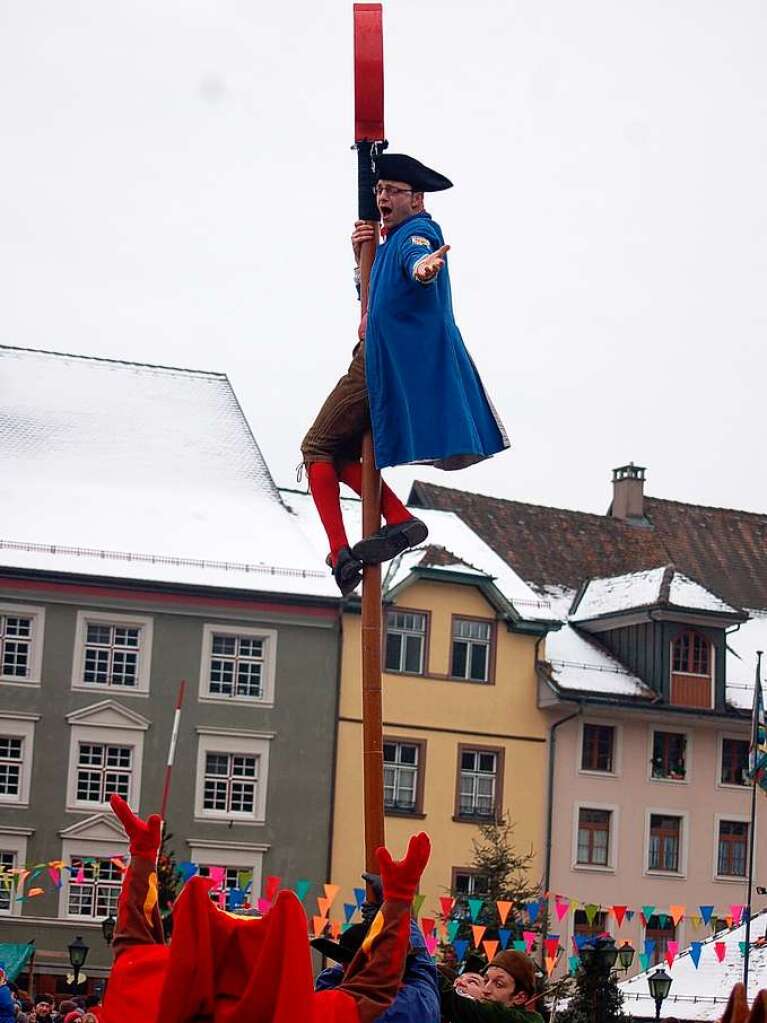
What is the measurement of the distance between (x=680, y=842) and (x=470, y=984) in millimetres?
36707

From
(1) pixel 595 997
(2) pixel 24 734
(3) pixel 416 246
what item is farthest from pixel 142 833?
(2) pixel 24 734

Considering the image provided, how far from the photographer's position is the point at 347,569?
28.6ft

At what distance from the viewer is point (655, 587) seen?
44469 millimetres

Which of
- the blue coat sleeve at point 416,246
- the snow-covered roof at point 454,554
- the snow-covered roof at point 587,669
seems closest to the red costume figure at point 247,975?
the blue coat sleeve at point 416,246

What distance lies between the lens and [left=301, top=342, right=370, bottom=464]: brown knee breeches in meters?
8.82

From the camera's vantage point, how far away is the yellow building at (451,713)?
4094cm

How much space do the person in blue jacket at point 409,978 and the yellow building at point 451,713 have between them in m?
33.9

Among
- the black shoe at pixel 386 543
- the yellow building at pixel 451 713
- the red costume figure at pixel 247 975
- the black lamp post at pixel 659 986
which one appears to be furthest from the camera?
the yellow building at pixel 451 713

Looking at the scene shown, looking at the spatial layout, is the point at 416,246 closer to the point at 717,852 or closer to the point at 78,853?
the point at 78,853

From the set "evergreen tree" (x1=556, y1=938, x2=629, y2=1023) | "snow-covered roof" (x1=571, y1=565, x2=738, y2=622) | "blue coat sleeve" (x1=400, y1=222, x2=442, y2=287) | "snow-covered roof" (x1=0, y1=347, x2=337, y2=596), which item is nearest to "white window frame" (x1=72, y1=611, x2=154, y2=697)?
"snow-covered roof" (x1=0, y1=347, x2=337, y2=596)

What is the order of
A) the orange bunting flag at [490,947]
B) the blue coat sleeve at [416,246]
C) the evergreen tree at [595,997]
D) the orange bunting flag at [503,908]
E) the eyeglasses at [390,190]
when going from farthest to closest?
the orange bunting flag at [503,908]
the orange bunting flag at [490,947]
the evergreen tree at [595,997]
the eyeglasses at [390,190]
the blue coat sleeve at [416,246]

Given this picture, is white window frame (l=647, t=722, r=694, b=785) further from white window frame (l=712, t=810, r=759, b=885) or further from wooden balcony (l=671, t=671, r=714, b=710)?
white window frame (l=712, t=810, r=759, b=885)

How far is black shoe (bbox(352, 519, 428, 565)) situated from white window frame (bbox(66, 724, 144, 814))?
31274mm

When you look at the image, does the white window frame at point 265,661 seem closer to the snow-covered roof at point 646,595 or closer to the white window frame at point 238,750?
the white window frame at point 238,750
